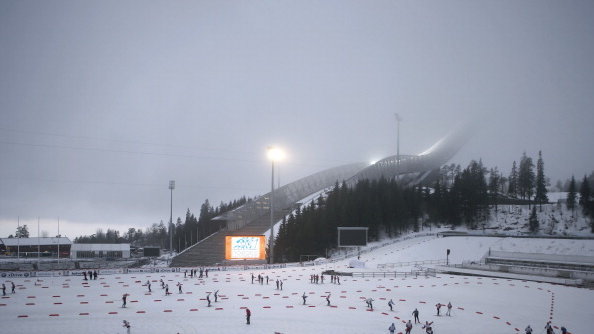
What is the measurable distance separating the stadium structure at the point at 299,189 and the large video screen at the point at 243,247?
490 inches

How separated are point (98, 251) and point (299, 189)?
56.0 m

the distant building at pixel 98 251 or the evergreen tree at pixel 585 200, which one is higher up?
the evergreen tree at pixel 585 200

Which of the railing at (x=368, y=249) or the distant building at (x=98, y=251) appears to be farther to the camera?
the distant building at (x=98, y=251)

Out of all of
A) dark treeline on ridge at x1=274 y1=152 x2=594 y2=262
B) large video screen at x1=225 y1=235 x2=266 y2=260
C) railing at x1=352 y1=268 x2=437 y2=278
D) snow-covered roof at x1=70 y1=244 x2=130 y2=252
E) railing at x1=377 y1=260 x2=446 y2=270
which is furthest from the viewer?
snow-covered roof at x1=70 y1=244 x2=130 y2=252

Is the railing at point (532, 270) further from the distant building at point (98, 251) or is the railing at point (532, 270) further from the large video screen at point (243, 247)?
the distant building at point (98, 251)

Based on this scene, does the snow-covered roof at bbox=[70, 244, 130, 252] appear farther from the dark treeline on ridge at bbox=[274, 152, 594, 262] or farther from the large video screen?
the large video screen

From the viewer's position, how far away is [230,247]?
2137 inches

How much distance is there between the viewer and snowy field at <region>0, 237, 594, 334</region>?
922 inches

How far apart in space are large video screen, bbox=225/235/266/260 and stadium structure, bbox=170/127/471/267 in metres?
12.5

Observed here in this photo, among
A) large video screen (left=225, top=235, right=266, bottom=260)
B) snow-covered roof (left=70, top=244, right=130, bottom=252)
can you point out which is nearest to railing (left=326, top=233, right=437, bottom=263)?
large video screen (left=225, top=235, right=266, bottom=260)

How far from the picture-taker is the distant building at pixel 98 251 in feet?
336

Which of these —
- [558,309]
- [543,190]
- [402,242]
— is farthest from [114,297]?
[543,190]

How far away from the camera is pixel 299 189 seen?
121812 mm

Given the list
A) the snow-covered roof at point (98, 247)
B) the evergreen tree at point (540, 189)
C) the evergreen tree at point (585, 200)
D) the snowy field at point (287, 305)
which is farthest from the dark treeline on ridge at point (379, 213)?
the snow-covered roof at point (98, 247)
